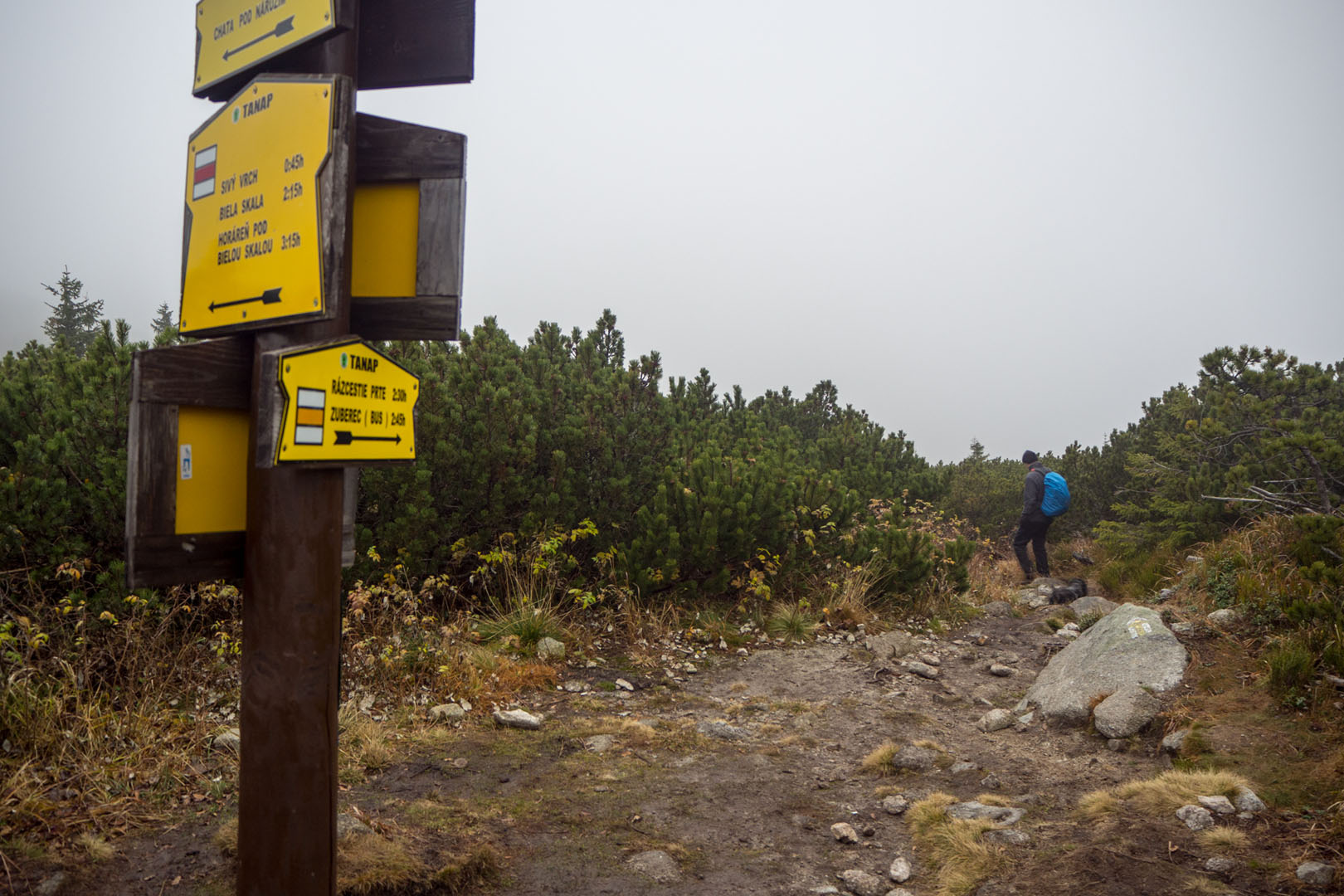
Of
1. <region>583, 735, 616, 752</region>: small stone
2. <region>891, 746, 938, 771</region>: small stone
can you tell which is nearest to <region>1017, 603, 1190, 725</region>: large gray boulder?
<region>891, 746, 938, 771</region>: small stone

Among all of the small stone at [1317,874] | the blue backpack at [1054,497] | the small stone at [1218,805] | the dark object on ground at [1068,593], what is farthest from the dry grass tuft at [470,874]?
the blue backpack at [1054,497]

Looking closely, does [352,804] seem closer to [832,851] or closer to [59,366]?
[832,851]

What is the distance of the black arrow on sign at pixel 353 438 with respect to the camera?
221cm

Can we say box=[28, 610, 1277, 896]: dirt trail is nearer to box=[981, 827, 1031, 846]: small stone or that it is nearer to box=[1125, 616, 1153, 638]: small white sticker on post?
box=[981, 827, 1031, 846]: small stone

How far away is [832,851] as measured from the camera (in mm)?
3494

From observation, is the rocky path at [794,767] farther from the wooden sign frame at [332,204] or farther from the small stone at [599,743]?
the wooden sign frame at [332,204]

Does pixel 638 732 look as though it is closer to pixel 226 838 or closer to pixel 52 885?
pixel 226 838

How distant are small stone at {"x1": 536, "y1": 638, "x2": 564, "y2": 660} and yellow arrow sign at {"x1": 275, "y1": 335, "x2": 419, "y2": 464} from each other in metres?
3.84

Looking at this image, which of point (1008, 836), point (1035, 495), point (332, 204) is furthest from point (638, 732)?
point (1035, 495)

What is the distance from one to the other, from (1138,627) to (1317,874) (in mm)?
3186

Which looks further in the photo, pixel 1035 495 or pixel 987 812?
pixel 1035 495

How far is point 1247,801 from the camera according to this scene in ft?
11.4

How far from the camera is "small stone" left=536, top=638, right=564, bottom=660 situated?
5.96 metres

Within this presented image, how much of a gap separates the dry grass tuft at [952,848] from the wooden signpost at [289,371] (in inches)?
92.7
